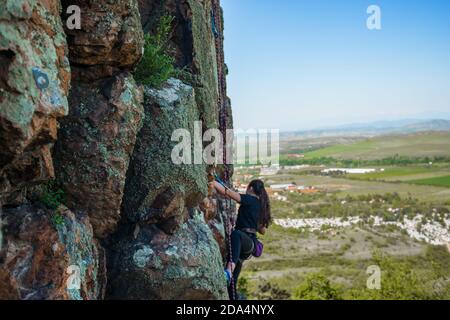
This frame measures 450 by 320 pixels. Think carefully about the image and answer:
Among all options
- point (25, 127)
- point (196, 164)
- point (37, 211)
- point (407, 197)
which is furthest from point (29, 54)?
point (407, 197)

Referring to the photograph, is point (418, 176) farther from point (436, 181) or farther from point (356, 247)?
point (356, 247)

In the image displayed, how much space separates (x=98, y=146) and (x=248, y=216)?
15.9 feet

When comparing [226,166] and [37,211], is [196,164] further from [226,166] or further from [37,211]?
[226,166]

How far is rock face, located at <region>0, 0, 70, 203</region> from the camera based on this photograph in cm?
487

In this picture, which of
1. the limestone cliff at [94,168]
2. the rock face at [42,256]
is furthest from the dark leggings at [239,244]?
the rock face at [42,256]

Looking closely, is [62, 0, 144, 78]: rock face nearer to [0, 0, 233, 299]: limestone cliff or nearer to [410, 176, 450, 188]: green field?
[0, 0, 233, 299]: limestone cliff

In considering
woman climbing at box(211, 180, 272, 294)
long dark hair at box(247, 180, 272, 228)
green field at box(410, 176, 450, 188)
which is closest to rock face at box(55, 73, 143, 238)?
woman climbing at box(211, 180, 272, 294)

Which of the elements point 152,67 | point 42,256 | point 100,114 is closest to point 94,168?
point 100,114

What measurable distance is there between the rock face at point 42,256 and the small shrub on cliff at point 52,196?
0.14 meters

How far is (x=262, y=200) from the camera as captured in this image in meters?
10.7

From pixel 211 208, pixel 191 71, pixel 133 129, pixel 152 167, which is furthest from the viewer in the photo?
pixel 211 208

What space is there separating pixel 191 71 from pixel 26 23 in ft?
17.7

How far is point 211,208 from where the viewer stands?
11086mm

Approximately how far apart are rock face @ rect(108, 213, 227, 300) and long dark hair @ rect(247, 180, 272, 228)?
8.16 ft
